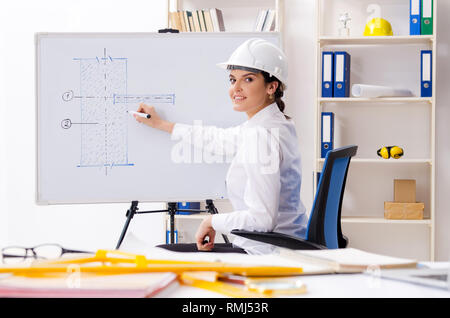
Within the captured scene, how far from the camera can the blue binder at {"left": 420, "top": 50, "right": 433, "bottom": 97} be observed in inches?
133

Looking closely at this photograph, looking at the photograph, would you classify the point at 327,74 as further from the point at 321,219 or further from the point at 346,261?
the point at 346,261

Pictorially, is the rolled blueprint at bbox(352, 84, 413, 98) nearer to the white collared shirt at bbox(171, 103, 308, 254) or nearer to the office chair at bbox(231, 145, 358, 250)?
the white collared shirt at bbox(171, 103, 308, 254)

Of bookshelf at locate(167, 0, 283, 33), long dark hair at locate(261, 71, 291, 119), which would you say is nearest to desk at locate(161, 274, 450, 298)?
long dark hair at locate(261, 71, 291, 119)

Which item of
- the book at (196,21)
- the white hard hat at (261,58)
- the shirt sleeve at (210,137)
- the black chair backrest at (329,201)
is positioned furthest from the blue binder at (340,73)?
the black chair backrest at (329,201)

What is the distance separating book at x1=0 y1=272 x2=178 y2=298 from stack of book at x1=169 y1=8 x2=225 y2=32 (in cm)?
298

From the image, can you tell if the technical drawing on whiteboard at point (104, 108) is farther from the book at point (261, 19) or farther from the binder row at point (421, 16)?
the binder row at point (421, 16)

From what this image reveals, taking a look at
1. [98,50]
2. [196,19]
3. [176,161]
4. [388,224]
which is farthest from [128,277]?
[388,224]

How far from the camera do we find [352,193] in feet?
12.2

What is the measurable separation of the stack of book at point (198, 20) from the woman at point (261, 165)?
1541mm

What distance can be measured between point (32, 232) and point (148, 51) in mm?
2137

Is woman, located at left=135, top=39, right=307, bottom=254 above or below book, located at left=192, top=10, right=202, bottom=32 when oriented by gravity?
below

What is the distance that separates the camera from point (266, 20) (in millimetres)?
3547
